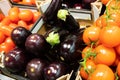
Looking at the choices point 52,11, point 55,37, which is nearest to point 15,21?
point 52,11

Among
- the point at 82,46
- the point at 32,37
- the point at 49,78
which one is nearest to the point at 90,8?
the point at 82,46

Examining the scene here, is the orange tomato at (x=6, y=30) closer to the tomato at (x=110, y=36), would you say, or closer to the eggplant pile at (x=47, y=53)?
the eggplant pile at (x=47, y=53)

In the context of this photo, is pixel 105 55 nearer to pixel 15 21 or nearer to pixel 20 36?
pixel 20 36

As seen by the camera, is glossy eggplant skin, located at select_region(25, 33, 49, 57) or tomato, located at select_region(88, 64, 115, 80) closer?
tomato, located at select_region(88, 64, 115, 80)

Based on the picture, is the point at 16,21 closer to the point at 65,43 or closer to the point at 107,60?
the point at 65,43

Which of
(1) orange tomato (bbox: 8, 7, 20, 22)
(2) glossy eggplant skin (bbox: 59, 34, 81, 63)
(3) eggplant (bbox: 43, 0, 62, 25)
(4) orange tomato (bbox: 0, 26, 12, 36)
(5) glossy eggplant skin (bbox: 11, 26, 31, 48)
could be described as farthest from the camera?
(1) orange tomato (bbox: 8, 7, 20, 22)

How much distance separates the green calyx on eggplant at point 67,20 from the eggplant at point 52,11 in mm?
120

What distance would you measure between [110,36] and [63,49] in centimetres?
45

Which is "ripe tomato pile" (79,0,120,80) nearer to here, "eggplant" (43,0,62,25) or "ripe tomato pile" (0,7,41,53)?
"eggplant" (43,0,62,25)

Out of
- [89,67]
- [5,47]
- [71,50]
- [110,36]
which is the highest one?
[110,36]

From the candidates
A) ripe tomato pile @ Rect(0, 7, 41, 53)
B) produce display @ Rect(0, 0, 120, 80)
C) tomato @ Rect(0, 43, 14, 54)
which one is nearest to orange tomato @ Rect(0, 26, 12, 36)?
ripe tomato pile @ Rect(0, 7, 41, 53)

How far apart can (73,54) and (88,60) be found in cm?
33

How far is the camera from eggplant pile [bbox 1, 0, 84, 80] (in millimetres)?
1330

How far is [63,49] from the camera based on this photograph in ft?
4.37
